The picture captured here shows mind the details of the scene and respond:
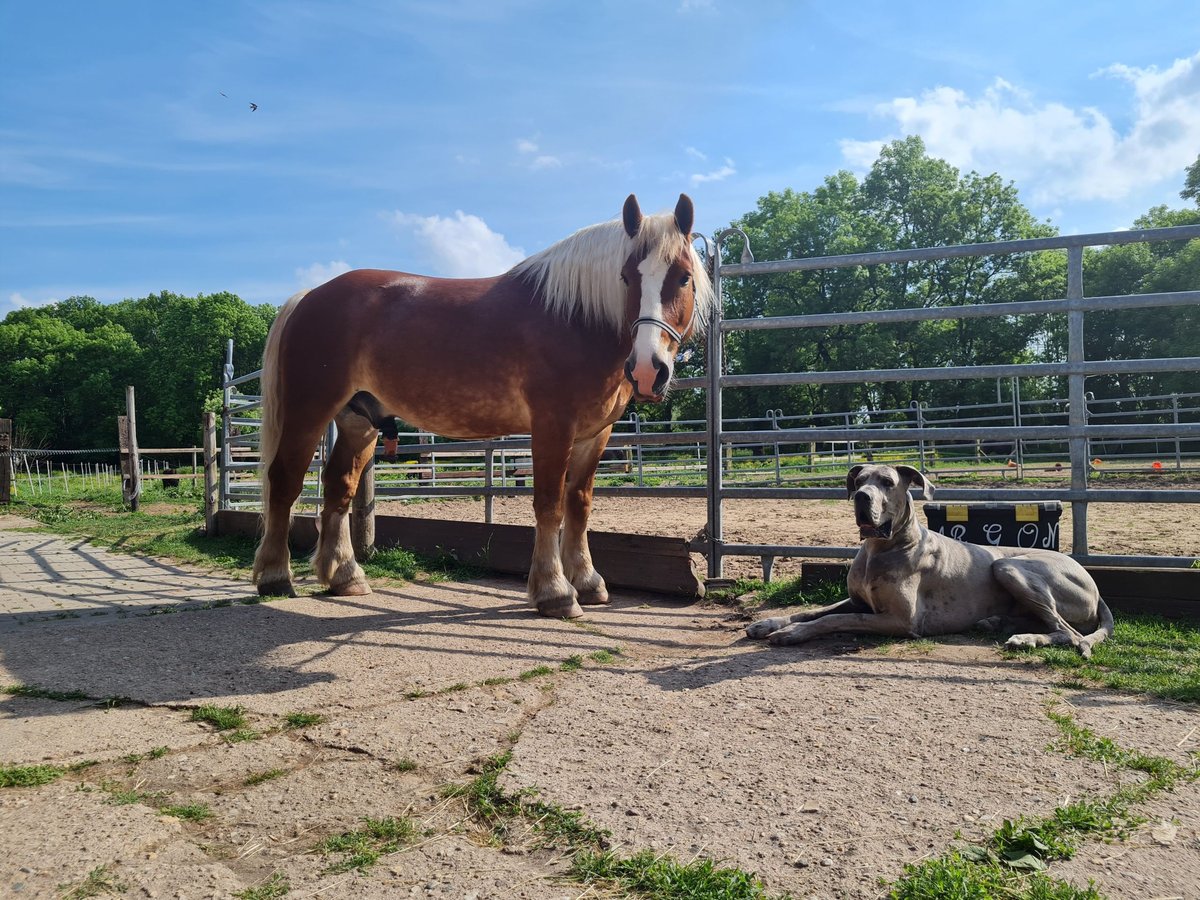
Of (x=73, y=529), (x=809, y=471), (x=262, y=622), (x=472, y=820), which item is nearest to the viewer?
(x=472, y=820)

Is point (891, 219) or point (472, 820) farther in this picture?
point (891, 219)

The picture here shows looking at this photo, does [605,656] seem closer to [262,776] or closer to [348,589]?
[262,776]

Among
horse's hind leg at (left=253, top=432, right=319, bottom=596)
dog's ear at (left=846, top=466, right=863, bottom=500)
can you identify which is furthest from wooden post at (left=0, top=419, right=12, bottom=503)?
dog's ear at (left=846, top=466, right=863, bottom=500)

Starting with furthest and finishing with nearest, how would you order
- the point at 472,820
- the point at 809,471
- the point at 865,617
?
1. the point at 809,471
2. the point at 865,617
3. the point at 472,820

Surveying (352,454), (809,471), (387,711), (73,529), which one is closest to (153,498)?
(73,529)

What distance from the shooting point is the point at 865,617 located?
3.70 m

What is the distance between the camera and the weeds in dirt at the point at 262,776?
2.18 meters

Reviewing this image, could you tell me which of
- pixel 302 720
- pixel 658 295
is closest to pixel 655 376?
pixel 658 295

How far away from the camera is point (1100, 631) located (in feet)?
11.7

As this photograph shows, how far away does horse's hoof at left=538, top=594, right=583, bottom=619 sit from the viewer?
4.40 metres

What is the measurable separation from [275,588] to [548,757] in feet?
11.2

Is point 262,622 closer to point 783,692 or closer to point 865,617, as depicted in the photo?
point 783,692

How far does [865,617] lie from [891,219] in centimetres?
3631

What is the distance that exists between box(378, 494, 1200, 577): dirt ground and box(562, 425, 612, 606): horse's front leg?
3.85ft
